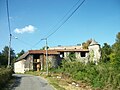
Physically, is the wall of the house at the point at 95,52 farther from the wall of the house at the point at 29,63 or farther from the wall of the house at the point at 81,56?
the wall of the house at the point at 29,63

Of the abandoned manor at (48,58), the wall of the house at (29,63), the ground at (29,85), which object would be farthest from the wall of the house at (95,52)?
the ground at (29,85)

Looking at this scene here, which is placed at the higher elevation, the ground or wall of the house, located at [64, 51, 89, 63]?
wall of the house, located at [64, 51, 89, 63]

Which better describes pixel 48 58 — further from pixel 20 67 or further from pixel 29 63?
pixel 20 67

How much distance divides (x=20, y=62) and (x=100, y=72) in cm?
4367

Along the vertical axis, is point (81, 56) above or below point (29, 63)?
above

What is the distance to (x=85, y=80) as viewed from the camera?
1313 inches

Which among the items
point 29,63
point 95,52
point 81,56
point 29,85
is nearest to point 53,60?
point 29,63

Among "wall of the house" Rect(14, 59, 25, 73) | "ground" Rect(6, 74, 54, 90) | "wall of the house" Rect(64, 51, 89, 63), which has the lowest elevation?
"ground" Rect(6, 74, 54, 90)

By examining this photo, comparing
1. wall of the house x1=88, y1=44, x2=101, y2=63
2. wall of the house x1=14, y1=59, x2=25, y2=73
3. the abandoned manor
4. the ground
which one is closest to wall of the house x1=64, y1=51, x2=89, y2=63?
the abandoned manor

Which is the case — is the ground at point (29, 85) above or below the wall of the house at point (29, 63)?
below

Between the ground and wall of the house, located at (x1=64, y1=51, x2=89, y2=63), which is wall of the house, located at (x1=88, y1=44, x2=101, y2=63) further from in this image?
the ground

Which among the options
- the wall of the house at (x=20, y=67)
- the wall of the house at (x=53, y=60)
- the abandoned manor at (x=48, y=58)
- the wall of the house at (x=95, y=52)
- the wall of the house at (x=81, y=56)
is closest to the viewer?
the wall of the house at (x=53, y=60)

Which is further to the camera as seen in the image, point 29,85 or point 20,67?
point 20,67

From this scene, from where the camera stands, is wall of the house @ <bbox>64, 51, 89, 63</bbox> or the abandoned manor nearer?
the abandoned manor
